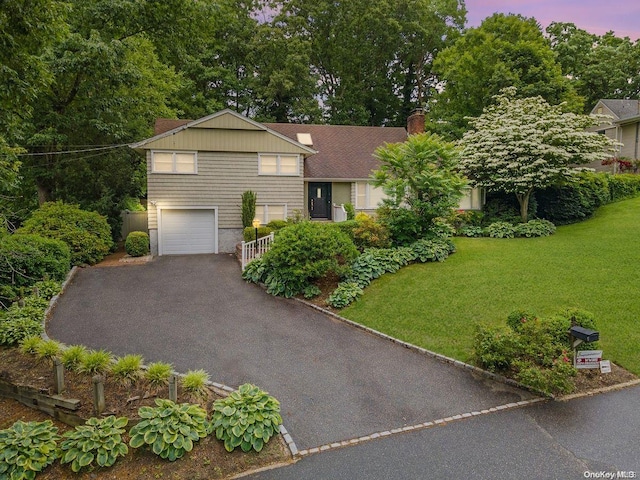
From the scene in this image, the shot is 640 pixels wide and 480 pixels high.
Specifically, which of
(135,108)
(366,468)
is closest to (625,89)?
(135,108)

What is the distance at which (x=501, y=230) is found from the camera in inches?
620

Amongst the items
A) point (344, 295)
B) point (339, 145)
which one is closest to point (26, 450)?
point (344, 295)

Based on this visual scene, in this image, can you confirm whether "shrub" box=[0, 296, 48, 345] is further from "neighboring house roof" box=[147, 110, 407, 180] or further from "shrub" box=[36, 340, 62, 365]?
"neighboring house roof" box=[147, 110, 407, 180]

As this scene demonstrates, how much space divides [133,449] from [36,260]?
28.3 ft

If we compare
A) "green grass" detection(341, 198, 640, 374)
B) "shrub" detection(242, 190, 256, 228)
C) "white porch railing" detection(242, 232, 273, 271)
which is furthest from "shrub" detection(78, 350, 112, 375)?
"shrub" detection(242, 190, 256, 228)

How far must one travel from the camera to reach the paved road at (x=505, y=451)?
4148mm

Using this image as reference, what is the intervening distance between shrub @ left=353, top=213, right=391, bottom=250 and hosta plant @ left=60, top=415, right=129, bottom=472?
9270 millimetres

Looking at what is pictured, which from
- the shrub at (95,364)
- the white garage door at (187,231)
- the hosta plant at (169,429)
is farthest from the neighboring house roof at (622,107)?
the shrub at (95,364)

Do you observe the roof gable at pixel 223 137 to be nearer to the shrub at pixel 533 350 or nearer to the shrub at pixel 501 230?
the shrub at pixel 501 230

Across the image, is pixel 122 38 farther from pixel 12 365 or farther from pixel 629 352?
pixel 629 352

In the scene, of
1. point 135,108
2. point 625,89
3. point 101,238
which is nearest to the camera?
point 101,238

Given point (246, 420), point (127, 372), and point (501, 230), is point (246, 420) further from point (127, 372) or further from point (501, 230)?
point (501, 230)

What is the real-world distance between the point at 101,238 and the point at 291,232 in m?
8.88

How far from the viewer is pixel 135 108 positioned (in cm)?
1802
